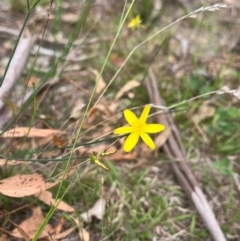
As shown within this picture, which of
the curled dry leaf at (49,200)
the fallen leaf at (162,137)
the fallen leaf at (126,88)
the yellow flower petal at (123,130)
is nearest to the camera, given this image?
the yellow flower petal at (123,130)

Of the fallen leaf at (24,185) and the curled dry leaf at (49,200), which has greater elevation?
the fallen leaf at (24,185)

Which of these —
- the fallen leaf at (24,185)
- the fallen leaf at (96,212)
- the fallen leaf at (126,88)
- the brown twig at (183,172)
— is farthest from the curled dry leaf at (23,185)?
the fallen leaf at (126,88)

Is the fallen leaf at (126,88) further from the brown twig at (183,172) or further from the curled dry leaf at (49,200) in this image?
the curled dry leaf at (49,200)

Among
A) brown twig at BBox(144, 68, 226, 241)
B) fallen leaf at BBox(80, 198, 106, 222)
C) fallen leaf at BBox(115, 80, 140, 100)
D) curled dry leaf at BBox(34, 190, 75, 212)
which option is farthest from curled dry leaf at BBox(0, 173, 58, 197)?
fallen leaf at BBox(115, 80, 140, 100)

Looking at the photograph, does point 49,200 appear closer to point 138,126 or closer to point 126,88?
point 138,126

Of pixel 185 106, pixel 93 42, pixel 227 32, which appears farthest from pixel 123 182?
pixel 227 32

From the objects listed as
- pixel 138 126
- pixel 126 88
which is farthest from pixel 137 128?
pixel 126 88

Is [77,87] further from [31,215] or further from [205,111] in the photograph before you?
[31,215]
